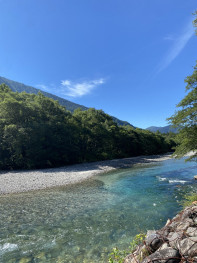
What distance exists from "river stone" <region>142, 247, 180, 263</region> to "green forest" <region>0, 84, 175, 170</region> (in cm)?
1158

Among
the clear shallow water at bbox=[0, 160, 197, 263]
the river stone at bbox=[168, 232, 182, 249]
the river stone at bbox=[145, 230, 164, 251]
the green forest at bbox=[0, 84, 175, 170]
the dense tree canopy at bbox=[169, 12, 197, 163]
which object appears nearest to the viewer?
the river stone at bbox=[168, 232, 182, 249]

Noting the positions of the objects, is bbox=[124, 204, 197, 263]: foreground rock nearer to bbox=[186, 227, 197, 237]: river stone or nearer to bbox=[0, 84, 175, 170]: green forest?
bbox=[186, 227, 197, 237]: river stone

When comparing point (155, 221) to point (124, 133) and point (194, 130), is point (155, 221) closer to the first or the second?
point (194, 130)

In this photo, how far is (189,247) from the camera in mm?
3707

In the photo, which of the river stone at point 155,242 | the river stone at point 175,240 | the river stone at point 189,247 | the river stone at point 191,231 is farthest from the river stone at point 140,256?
the river stone at point 191,231

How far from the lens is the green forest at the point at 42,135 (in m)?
30.4

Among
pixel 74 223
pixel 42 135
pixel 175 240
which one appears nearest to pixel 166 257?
pixel 175 240

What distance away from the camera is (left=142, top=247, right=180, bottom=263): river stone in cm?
356

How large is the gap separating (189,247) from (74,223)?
7.16 m

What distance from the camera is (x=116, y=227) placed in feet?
27.8

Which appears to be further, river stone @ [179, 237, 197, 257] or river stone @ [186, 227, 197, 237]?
river stone @ [186, 227, 197, 237]

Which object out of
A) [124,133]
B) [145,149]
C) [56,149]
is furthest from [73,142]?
[145,149]

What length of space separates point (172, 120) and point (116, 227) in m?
9.19

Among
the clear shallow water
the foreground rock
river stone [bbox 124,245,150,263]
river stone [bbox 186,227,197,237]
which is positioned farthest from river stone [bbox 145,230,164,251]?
the clear shallow water
